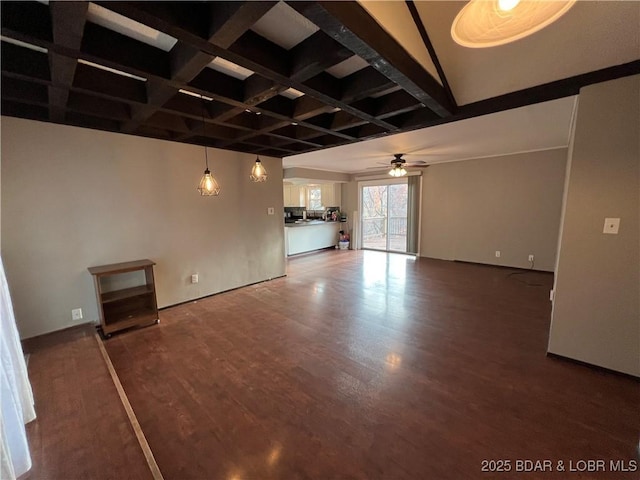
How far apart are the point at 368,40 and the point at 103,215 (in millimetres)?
3348

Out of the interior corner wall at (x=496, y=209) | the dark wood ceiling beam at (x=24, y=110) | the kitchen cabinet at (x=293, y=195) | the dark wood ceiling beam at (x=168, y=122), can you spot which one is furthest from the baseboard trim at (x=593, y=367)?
the kitchen cabinet at (x=293, y=195)

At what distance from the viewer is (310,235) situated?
25.1ft

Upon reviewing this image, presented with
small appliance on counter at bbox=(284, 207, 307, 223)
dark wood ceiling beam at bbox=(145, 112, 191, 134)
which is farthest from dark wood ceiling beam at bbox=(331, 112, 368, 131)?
small appliance on counter at bbox=(284, 207, 307, 223)

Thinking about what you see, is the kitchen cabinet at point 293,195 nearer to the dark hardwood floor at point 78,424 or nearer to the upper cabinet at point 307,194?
the upper cabinet at point 307,194

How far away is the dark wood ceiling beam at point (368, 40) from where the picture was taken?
3.79ft

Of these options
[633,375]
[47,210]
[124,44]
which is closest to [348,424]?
[633,375]

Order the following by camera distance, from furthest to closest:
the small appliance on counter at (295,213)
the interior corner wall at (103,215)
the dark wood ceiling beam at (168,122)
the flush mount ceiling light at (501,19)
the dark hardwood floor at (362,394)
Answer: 1. the small appliance on counter at (295,213)
2. the dark wood ceiling beam at (168,122)
3. the interior corner wall at (103,215)
4. the dark hardwood floor at (362,394)
5. the flush mount ceiling light at (501,19)

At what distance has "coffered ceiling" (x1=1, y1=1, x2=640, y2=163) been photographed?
4.25ft

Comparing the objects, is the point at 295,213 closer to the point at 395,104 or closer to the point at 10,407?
the point at 395,104

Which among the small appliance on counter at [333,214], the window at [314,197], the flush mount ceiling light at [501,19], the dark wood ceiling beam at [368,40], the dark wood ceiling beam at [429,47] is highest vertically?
the dark wood ceiling beam at [429,47]

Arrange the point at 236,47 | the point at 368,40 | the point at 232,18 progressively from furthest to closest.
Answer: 1. the point at 236,47
2. the point at 368,40
3. the point at 232,18

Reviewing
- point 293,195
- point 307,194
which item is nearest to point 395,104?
point 307,194

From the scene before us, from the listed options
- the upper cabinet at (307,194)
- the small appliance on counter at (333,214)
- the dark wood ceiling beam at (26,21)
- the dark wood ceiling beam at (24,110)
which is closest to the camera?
the dark wood ceiling beam at (26,21)

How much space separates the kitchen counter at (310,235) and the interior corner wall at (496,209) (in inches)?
107
